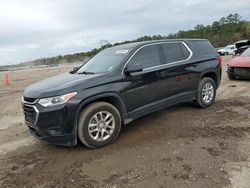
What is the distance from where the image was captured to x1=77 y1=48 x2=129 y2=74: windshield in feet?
17.2

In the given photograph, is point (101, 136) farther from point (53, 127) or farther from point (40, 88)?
point (40, 88)

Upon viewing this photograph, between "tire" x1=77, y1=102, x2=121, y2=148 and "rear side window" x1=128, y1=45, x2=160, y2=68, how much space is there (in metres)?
1.13

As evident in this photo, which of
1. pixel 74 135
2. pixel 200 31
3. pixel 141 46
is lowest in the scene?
pixel 74 135

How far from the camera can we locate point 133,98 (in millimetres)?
5125

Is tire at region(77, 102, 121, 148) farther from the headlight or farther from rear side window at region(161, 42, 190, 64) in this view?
rear side window at region(161, 42, 190, 64)

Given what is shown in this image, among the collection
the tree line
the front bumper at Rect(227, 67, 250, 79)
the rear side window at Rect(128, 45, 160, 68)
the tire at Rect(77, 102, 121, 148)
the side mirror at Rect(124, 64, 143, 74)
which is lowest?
the tire at Rect(77, 102, 121, 148)

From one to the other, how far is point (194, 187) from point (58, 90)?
254cm

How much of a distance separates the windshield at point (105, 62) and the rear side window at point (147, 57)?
24 centimetres

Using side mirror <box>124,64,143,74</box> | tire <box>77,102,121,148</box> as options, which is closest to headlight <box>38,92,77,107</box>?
tire <box>77,102,121,148</box>

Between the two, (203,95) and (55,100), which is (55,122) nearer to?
(55,100)

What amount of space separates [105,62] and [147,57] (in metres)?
0.89

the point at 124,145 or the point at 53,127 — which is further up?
the point at 53,127

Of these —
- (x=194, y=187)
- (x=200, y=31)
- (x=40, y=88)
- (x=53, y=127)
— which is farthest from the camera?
(x=200, y=31)

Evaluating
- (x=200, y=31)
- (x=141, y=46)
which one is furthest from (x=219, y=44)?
(x=141, y=46)
